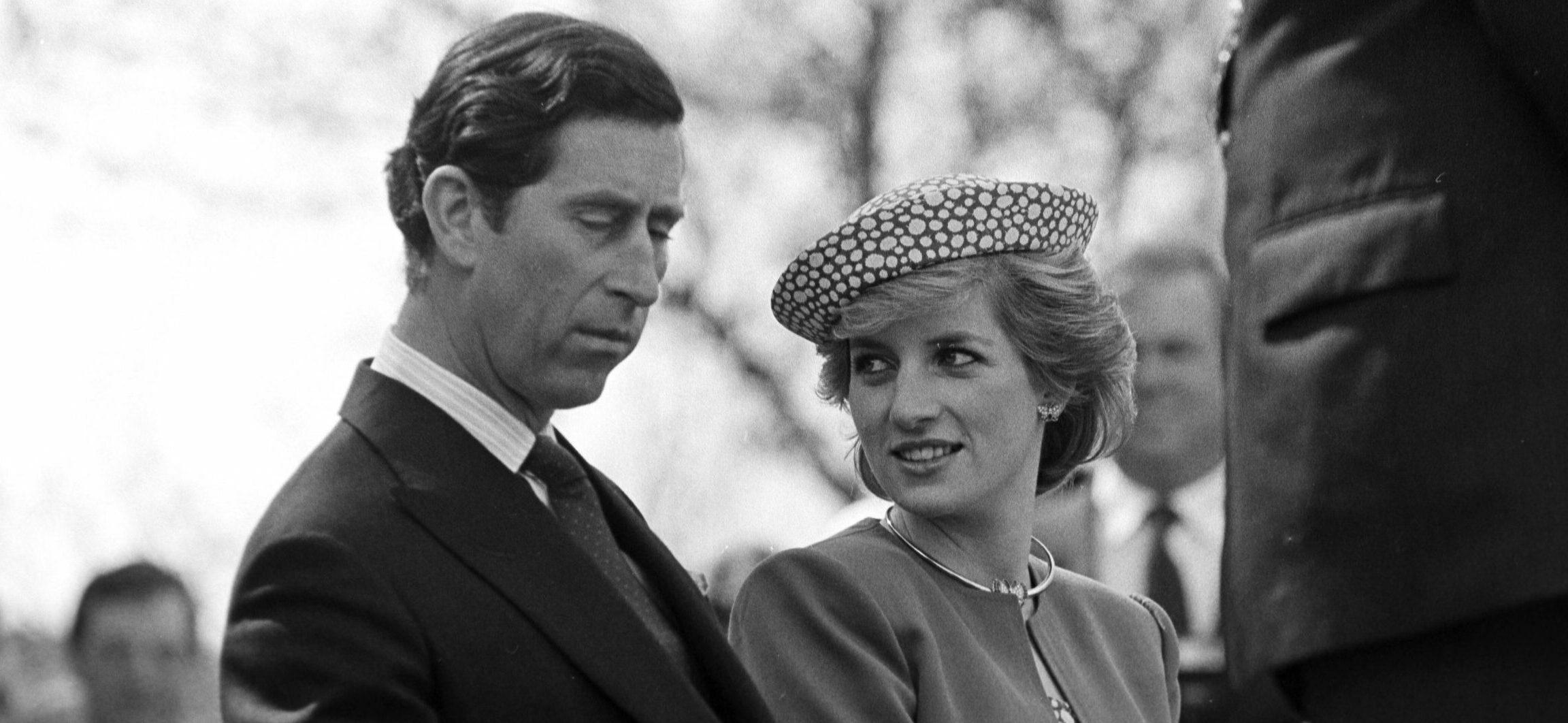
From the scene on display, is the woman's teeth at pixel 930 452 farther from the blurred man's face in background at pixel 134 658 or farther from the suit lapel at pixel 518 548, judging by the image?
the blurred man's face in background at pixel 134 658

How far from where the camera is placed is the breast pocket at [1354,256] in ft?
8.39

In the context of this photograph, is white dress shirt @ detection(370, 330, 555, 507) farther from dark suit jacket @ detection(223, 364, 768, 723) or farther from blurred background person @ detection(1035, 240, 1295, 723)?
blurred background person @ detection(1035, 240, 1295, 723)

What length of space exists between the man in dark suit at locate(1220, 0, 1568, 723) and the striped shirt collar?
3.80 ft

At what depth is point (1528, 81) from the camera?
98.5 inches

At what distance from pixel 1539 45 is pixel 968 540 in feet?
5.52

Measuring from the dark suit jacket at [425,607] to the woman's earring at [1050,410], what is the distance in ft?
2.67

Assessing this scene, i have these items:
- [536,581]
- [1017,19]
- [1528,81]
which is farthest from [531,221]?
[1017,19]

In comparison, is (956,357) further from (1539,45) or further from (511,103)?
(1539,45)

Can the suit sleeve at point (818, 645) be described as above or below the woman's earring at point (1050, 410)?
below

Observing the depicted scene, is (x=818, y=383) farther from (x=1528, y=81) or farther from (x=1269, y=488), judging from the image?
(x=1528, y=81)

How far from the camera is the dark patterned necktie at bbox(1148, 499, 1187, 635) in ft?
18.8

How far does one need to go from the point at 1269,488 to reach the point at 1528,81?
1.70 feet

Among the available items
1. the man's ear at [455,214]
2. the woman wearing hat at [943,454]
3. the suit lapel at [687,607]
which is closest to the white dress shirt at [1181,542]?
the woman wearing hat at [943,454]

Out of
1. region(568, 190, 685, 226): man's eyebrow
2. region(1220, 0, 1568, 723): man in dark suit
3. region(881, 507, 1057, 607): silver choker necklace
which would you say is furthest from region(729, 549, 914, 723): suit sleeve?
region(1220, 0, 1568, 723): man in dark suit
